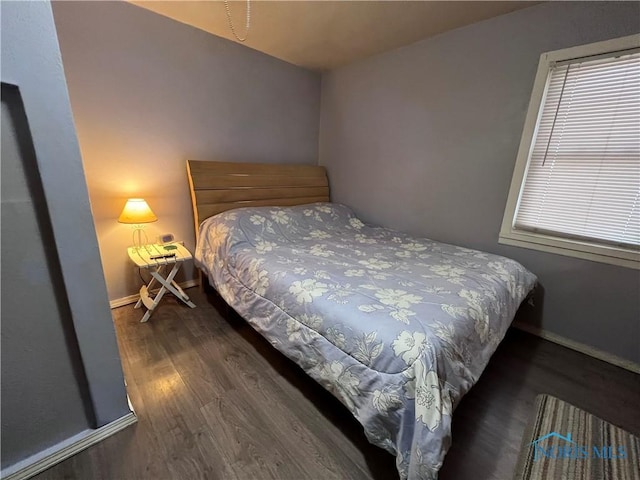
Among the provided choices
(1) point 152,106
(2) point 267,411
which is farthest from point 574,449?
(1) point 152,106

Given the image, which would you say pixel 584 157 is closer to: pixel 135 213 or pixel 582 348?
pixel 582 348

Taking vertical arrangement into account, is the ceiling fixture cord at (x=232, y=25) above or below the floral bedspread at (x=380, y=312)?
above

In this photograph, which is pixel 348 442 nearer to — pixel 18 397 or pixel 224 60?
pixel 18 397

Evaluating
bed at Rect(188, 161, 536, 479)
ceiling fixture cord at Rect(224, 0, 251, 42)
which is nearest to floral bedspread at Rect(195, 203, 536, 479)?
bed at Rect(188, 161, 536, 479)

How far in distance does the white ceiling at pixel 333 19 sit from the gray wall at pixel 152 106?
0.21 m

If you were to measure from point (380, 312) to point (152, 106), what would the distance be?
7.88 ft

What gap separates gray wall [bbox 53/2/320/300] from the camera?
1889 millimetres

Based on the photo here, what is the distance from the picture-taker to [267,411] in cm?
136

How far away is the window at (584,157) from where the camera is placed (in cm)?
166

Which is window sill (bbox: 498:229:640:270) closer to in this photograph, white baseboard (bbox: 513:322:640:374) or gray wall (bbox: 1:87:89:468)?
white baseboard (bbox: 513:322:640:374)

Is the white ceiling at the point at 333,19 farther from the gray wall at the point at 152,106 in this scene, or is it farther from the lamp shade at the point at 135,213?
the lamp shade at the point at 135,213

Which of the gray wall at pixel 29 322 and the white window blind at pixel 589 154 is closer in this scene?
the gray wall at pixel 29 322

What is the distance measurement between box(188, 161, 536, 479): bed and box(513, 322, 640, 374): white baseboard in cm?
57

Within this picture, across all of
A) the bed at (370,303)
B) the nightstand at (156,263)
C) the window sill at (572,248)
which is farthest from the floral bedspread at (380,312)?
the window sill at (572,248)
